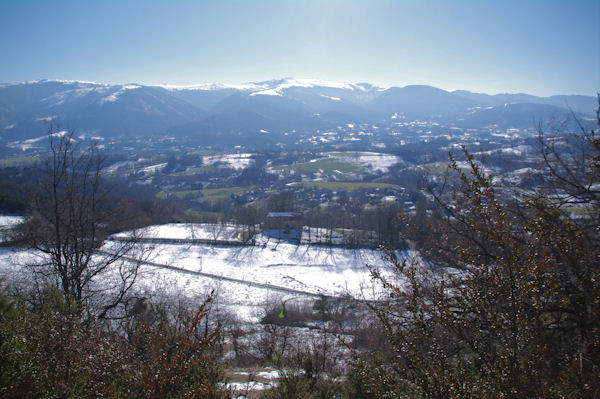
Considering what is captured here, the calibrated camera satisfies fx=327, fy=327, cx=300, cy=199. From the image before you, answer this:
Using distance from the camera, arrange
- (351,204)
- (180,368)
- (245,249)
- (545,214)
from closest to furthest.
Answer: (545,214)
(180,368)
(245,249)
(351,204)

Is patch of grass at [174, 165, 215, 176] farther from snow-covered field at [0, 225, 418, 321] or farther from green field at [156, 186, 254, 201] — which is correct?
snow-covered field at [0, 225, 418, 321]

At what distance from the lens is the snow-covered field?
83.4 feet

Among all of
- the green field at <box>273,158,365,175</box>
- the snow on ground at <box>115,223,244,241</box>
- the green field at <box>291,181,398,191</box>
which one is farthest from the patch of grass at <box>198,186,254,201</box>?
the snow on ground at <box>115,223,244,241</box>

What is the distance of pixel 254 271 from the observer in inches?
1276

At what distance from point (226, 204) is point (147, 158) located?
77.4m

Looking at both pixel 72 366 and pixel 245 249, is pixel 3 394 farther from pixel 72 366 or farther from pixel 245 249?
pixel 245 249

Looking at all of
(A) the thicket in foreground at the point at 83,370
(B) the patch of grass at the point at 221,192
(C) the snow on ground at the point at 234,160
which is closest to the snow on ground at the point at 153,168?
(C) the snow on ground at the point at 234,160

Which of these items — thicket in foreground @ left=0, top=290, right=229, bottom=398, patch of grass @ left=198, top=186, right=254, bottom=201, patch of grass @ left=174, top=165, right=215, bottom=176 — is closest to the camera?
thicket in foreground @ left=0, top=290, right=229, bottom=398

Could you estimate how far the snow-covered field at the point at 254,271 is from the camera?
25.4 metres

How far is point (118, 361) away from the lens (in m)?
3.43

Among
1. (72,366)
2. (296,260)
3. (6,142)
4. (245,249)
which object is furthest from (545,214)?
(6,142)

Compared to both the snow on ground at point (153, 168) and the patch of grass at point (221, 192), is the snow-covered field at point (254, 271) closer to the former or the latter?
the patch of grass at point (221, 192)

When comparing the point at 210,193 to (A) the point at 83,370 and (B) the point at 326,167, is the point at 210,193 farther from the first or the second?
(A) the point at 83,370

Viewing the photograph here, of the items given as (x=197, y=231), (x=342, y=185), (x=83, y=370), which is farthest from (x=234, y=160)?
(x=83, y=370)
